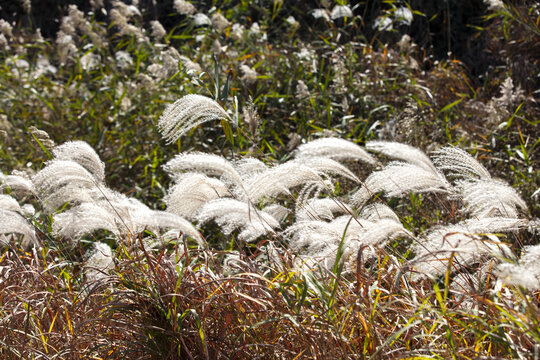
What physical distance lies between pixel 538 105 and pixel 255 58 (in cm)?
291

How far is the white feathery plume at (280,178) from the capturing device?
7.66ft

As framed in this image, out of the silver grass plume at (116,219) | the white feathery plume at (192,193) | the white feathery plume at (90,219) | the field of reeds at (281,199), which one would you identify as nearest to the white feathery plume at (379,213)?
the field of reeds at (281,199)

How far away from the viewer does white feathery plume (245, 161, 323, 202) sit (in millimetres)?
2336

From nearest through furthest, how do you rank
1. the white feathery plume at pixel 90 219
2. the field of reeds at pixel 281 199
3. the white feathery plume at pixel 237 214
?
1. the field of reeds at pixel 281 199
2. the white feathery plume at pixel 237 214
3. the white feathery plume at pixel 90 219

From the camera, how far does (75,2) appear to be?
959 centimetres

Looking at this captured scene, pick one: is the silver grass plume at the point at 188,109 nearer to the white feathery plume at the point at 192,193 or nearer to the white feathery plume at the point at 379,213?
the white feathery plume at the point at 192,193

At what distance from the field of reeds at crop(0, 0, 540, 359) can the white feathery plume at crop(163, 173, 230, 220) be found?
0.01 metres

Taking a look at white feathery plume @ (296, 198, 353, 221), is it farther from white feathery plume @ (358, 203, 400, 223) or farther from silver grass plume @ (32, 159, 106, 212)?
silver grass plume @ (32, 159, 106, 212)

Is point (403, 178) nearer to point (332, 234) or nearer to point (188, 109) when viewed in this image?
point (332, 234)

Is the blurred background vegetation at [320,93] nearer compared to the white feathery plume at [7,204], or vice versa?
the white feathery plume at [7,204]

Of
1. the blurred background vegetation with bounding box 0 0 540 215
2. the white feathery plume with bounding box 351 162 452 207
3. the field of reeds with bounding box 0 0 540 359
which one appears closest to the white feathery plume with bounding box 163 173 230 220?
the field of reeds with bounding box 0 0 540 359

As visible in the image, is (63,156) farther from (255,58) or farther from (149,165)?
(255,58)

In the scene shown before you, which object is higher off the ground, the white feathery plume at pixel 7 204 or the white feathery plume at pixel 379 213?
the white feathery plume at pixel 379 213

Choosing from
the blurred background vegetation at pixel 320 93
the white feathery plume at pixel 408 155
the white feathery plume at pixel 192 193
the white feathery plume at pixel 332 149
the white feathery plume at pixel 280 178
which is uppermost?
the white feathery plume at pixel 408 155
